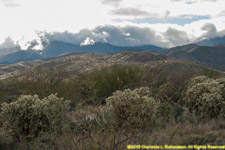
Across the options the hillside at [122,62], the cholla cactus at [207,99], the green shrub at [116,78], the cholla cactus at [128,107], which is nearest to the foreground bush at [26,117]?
the cholla cactus at [128,107]

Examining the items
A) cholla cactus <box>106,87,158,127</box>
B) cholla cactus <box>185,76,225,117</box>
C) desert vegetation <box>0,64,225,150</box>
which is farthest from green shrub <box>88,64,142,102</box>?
cholla cactus <box>106,87,158,127</box>

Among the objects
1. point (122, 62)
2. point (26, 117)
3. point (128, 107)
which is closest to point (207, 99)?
point (128, 107)

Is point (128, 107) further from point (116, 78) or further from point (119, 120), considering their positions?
point (116, 78)

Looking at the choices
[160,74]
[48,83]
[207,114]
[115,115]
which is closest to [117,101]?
[115,115]

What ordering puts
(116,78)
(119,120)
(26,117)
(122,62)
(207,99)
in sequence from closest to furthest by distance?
(119,120)
(26,117)
(207,99)
(116,78)
(122,62)

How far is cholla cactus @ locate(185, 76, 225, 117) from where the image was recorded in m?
6.85

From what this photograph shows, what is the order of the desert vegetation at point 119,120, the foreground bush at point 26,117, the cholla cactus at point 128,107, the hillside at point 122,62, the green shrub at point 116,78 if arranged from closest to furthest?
the desert vegetation at point 119,120 < the cholla cactus at point 128,107 < the foreground bush at point 26,117 < the green shrub at point 116,78 < the hillside at point 122,62

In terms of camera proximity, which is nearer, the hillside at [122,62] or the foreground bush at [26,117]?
the foreground bush at [26,117]

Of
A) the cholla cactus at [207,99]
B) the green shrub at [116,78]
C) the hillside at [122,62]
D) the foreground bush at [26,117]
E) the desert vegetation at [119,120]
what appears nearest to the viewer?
the desert vegetation at [119,120]

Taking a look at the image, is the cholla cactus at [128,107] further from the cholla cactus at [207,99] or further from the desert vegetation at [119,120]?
the cholla cactus at [207,99]

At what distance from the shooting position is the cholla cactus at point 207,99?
6.85 meters

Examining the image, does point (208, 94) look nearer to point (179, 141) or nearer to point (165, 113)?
point (165, 113)

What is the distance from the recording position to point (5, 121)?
6246 mm

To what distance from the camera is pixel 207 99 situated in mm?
6855
